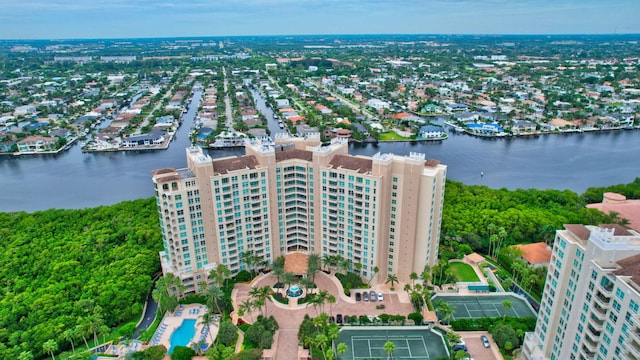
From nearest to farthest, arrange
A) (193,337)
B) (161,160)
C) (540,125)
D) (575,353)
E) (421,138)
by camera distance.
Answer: (575,353) < (193,337) < (161,160) < (421,138) < (540,125)

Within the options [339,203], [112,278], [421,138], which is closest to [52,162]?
[112,278]

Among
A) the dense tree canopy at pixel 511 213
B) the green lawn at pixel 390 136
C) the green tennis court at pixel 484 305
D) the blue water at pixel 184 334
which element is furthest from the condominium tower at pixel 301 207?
the green lawn at pixel 390 136

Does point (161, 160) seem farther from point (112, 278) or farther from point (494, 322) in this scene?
point (494, 322)

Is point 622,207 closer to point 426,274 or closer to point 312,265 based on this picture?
point 426,274

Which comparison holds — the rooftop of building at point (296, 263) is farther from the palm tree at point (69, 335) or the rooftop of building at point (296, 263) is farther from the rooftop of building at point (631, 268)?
the rooftop of building at point (631, 268)

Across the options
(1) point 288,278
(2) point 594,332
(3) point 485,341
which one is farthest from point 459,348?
(1) point 288,278

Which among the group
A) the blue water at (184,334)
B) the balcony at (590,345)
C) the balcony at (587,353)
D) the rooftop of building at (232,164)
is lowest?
the blue water at (184,334)

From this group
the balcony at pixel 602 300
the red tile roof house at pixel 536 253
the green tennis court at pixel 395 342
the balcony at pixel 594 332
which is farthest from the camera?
the red tile roof house at pixel 536 253
